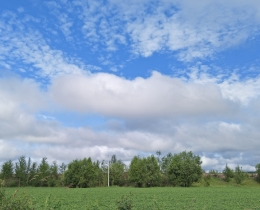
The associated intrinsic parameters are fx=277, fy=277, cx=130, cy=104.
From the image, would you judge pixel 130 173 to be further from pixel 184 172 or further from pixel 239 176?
pixel 239 176

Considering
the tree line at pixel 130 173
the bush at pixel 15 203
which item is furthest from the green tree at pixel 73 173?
the bush at pixel 15 203

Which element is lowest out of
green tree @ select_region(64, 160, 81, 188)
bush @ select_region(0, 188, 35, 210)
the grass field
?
the grass field

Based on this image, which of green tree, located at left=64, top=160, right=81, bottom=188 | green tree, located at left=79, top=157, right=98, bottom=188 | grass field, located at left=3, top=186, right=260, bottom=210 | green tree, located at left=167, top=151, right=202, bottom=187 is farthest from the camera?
green tree, located at left=167, top=151, right=202, bottom=187

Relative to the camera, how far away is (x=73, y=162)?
8738cm

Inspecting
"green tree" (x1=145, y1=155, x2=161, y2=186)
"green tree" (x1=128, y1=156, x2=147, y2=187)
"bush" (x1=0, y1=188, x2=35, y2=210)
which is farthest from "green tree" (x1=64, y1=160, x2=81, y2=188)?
"bush" (x1=0, y1=188, x2=35, y2=210)

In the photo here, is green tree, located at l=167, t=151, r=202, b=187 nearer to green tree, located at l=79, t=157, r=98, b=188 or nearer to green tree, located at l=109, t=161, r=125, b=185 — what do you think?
green tree, located at l=109, t=161, r=125, b=185

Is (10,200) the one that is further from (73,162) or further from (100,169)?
(100,169)

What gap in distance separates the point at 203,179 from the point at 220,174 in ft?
68.1

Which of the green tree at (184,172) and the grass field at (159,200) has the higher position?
the green tree at (184,172)

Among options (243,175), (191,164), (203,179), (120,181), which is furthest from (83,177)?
(243,175)

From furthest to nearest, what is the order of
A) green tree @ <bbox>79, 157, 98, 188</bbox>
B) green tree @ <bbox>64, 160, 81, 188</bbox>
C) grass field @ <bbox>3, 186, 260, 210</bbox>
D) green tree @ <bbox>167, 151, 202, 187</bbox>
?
green tree @ <bbox>167, 151, 202, 187</bbox>
green tree @ <bbox>79, 157, 98, 188</bbox>
green tree @ <bbox>64, 160, 81, 188</bbox>
grass field @ <bbox>3, 186, 260, 210</bbox>

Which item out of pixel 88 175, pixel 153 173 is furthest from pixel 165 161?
pixel 88 175

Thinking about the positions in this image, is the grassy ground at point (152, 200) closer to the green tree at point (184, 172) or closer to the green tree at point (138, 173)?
the green tree at point (138, 173)

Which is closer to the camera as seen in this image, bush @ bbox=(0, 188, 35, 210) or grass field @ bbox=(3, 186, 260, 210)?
bush @ bbox=(0, 188, 35, 210)
